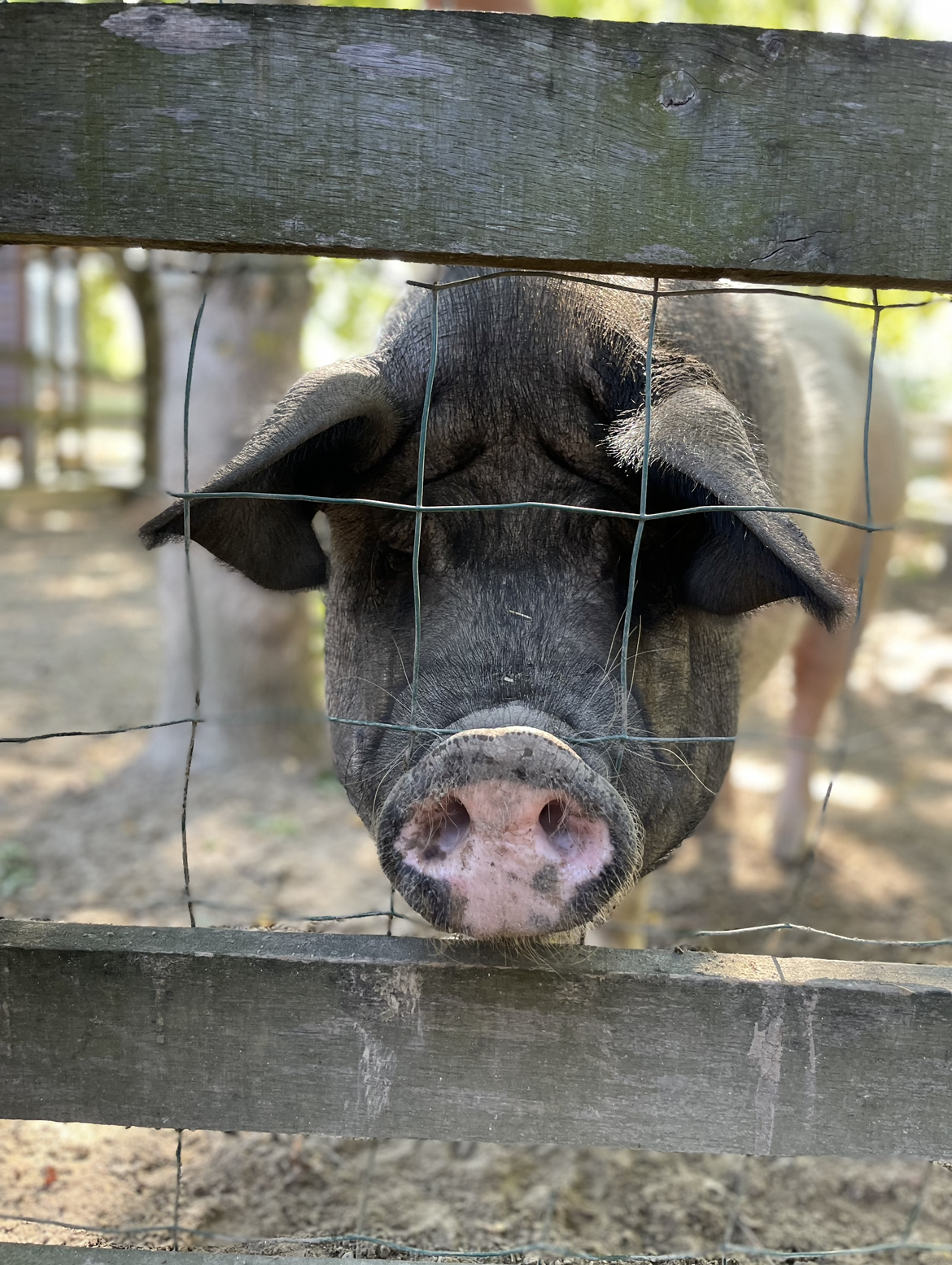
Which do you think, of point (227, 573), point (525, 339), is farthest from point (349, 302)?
point (525, 339)

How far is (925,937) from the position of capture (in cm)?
461

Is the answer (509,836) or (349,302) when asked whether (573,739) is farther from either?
(349,302)

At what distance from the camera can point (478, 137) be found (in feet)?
5.06

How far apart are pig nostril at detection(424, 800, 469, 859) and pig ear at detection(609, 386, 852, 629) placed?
0.69 metres

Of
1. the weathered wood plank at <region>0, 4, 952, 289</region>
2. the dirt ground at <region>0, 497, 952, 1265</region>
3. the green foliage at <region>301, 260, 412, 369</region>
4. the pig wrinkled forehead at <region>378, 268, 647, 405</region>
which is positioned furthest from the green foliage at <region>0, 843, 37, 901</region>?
the weathered wood plank at <region>0, 4, 952, 289</region>

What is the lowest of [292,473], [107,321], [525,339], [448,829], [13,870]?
[107,321]

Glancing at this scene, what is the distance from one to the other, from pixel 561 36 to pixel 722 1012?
4.93ft

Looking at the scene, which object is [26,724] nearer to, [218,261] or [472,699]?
[218,261]

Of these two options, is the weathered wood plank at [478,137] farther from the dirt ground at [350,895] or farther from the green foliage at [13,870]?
the green foliage at [13,870]

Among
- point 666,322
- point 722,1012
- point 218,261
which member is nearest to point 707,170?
point 666,322

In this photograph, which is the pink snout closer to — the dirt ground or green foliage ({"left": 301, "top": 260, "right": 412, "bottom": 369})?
the dirt ground

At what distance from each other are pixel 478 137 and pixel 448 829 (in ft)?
3.55

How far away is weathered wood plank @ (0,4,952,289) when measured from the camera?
4.98 feet

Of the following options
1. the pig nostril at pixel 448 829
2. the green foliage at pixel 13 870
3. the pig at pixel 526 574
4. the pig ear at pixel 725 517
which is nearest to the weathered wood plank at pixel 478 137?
the pig at pixel 526 574
